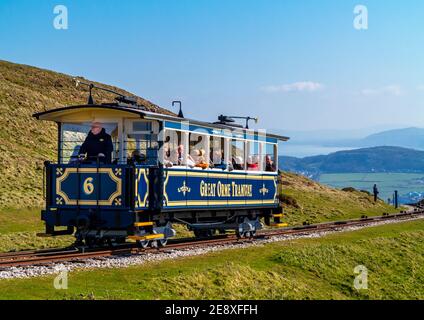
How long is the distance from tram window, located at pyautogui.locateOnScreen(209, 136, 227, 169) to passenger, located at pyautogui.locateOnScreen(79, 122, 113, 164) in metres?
4.19

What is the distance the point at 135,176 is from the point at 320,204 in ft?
101

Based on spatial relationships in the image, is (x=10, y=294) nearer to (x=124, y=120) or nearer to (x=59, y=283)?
(x=59, y=283)

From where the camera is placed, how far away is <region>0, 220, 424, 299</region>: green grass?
14.4m

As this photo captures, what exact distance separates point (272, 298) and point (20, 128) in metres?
38.4

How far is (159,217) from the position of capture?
21.0 metres

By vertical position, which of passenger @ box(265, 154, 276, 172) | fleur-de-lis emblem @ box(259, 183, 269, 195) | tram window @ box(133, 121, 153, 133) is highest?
tram window @ box(133, 121, 153, 133)

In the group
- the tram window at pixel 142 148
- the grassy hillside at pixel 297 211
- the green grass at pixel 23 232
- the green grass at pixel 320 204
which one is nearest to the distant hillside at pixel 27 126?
the green grass at pixel 23 232

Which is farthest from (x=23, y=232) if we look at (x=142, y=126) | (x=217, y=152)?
(x=142, y=126)

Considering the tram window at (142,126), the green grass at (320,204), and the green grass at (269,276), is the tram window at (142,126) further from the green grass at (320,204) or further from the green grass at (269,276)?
the green grass at (320,204)

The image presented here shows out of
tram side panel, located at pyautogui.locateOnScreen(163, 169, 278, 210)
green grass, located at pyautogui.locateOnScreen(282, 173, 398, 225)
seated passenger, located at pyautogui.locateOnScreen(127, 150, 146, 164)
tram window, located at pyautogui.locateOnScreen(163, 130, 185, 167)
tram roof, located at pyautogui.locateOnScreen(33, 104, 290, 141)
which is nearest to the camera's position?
tram roof, located at pyautogui.locateOnScreen(33, 104, 290, 141)

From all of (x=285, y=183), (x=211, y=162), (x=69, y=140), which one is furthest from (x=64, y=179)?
(x=285, y=183)

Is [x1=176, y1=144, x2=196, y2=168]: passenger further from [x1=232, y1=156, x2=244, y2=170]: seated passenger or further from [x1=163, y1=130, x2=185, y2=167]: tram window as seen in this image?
[x1=232, y1=156, x2=244, y2=170]: seated passenger

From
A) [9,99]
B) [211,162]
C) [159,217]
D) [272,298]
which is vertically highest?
[9,99]

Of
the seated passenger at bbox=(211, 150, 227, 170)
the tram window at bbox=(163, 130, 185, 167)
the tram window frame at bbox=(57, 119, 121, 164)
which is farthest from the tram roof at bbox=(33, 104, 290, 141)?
the seated passenger at bbox=(211, 150, 227, 170)
